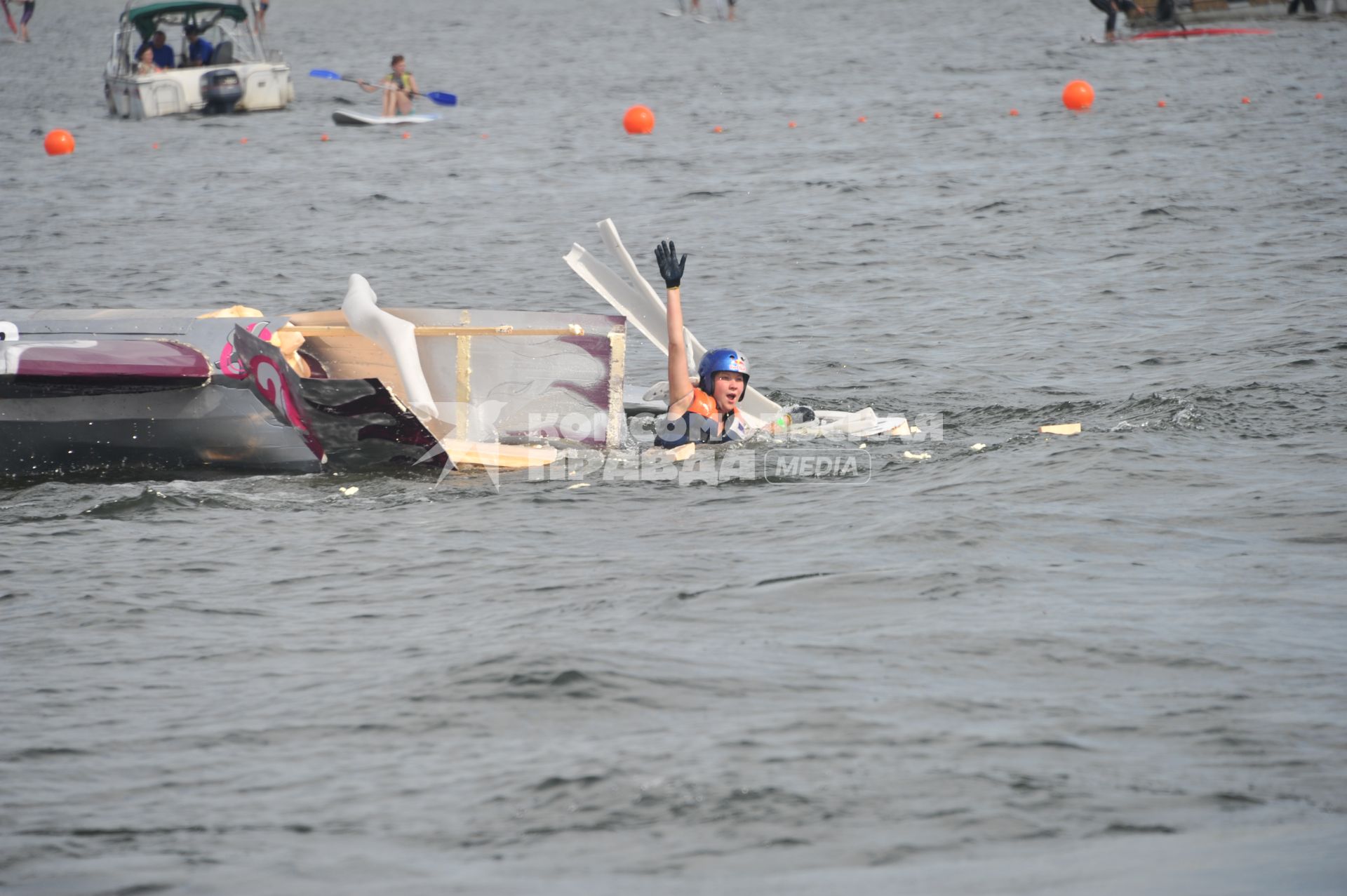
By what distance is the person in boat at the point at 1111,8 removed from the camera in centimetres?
3888

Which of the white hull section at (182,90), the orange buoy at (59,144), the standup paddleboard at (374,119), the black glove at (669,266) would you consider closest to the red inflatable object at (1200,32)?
the standup paddleboard at (374,119)

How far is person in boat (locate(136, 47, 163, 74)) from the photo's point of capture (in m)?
28.6

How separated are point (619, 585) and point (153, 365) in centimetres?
339

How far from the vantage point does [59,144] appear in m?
26.2

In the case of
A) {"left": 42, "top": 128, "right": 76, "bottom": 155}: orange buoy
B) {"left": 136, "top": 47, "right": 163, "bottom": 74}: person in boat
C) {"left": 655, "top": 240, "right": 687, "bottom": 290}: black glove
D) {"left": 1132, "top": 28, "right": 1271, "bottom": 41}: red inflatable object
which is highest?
{"left": 1132, "top": 28, "right": 1271, "bottom": 41}: red inflatable object

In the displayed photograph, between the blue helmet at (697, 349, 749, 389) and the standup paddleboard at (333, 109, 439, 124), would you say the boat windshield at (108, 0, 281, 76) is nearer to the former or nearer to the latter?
the standup paddleboard at (333, 109, 439, 124)

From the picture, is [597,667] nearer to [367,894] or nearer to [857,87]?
[367,894]

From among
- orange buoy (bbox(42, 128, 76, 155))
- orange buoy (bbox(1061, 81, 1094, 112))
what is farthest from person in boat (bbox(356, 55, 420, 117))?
orange buoy (bbox(1061, 81, 1094, 112))

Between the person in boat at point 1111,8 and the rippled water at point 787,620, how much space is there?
76.8ft

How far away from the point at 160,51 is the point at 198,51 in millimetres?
699

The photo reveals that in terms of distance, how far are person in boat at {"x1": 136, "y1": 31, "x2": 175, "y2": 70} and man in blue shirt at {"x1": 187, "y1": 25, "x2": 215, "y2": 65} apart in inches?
13.9

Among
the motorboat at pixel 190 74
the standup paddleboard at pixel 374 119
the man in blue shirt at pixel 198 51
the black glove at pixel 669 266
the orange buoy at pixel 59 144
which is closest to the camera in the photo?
the black glove at pixel 669 266

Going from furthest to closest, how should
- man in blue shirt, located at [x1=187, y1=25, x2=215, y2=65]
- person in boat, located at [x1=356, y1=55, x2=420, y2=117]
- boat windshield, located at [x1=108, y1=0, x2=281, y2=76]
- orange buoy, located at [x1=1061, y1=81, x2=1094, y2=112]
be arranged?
person in boat, located at [x1=356, y1=55, x2=420, y2=117], man in blue shirt, located at [x1=187, y1=25, x2=215, y2=65], boat windshield, located at [x1=108, y1=0, x2=281, y2=76], orange buoy, located at [x1=1061, y1=81, x2=1094, y2=112]

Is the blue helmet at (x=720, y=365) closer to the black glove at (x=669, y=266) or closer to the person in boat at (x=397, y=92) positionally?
the black glove at (x=669, y=266)
